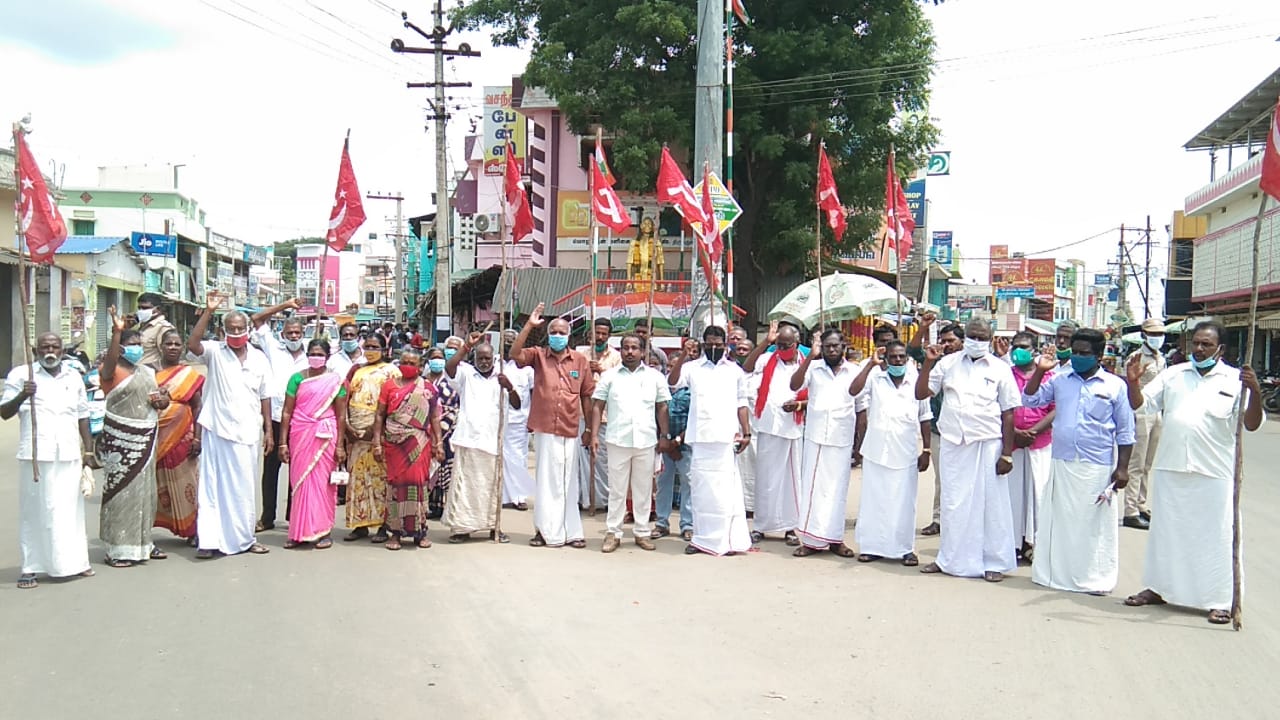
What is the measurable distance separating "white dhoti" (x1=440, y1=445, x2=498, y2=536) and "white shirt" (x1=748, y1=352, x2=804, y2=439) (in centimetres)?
234

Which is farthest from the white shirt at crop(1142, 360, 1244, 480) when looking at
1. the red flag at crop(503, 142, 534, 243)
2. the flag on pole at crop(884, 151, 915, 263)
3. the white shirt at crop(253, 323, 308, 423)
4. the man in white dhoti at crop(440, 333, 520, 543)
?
the white shirt at crop(253, 323, 308, 423)

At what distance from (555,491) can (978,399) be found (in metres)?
3.36

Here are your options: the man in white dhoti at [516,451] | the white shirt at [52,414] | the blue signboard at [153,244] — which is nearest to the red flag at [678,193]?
the man in white dhoti at [516,451]

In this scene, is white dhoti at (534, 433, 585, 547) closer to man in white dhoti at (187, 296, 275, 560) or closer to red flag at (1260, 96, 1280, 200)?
man in white dhoti at (187, 296, 275, 560)

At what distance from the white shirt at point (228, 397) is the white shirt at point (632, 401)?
270 centimetres

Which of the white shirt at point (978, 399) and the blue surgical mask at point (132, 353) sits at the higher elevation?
the blue surgical mask at point (132, 353)

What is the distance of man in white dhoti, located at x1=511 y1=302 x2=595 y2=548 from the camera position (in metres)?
7.77

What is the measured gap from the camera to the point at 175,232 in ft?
159

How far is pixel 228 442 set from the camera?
7289 mm

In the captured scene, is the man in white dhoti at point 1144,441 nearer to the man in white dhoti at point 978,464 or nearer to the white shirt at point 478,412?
the man in white dhoti at point 978,464

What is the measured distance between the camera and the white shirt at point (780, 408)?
317 inches

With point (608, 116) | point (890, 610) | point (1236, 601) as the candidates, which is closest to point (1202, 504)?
point (1236, 601)

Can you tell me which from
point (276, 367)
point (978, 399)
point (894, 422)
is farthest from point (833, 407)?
point (276, 367)

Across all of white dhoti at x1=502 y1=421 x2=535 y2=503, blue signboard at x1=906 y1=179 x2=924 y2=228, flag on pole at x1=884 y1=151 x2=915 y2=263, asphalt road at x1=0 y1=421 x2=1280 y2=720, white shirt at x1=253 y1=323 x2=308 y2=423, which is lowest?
asphalt road at x1=0 y1=421 x2=1280 y2=720
